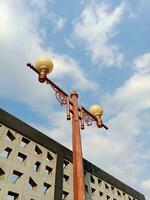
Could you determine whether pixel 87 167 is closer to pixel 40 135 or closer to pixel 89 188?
pixel 89 188

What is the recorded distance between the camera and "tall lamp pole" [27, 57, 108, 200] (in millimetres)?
7887

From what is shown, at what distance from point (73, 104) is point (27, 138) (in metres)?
2.35

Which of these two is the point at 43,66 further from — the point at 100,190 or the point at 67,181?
the point at 100,190

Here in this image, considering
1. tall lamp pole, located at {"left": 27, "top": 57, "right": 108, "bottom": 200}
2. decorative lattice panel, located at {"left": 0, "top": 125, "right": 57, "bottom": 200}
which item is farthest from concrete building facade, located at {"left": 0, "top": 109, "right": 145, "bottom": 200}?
tall lamp pole, located at {"left": 27, "top": 57, "right": 108, "bottom": 200}

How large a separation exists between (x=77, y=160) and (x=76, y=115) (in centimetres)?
154

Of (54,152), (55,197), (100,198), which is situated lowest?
(55,197)

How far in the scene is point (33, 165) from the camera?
413 inches

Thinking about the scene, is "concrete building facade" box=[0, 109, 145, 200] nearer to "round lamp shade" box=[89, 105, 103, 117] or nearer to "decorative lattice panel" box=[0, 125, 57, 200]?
"decorative lattice panel" box=[0, 125, 57, 200]

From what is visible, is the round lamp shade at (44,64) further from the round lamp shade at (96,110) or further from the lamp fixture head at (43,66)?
the round lamp shade at (96,110)

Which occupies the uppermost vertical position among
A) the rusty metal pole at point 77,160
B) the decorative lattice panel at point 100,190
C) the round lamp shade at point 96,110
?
the round lamp shade at point 96,110

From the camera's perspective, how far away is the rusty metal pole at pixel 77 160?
7630mm

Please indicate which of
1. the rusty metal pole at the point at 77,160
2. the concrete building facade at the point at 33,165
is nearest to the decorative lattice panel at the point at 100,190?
the concrete building facade at the point at 33,165

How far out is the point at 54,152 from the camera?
38.4 feet

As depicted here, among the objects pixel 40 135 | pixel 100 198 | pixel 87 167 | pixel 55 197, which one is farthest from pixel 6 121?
pixel 100 198
